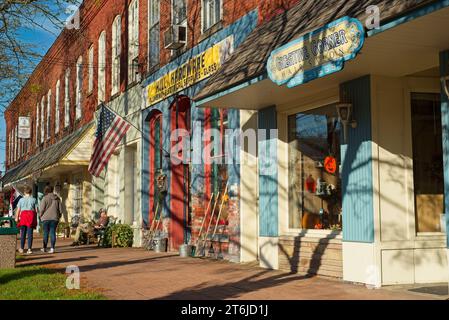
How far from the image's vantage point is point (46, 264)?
13.0 m

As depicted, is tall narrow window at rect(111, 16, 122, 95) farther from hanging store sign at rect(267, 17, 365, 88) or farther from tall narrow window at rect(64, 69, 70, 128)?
hanging store sign at rect(267, 17, 365, 88)

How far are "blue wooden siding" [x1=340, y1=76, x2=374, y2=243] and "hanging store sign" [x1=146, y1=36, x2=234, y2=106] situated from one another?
162 inches

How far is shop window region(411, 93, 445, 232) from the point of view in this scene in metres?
9.30

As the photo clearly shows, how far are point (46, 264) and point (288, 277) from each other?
5531 millimetres

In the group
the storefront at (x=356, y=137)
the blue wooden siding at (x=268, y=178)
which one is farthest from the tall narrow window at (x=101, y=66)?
the storefront at (x=356, y=137)

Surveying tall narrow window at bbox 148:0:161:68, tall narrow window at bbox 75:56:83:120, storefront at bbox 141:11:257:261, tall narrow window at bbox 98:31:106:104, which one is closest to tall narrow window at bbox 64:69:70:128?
tall narrow window at bbox 75:56:83:120

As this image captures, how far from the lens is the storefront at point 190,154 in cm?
1307

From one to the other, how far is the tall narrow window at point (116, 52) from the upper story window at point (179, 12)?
4998mm

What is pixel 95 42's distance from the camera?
23.5 m

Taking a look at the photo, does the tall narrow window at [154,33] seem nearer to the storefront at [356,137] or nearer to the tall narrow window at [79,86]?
the storefront at [356,137]

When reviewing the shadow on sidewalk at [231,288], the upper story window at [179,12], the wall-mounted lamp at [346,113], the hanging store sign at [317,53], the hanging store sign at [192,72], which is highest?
the upper story window at [179,12]

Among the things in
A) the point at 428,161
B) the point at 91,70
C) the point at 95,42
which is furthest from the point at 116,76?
the point at 428,161
